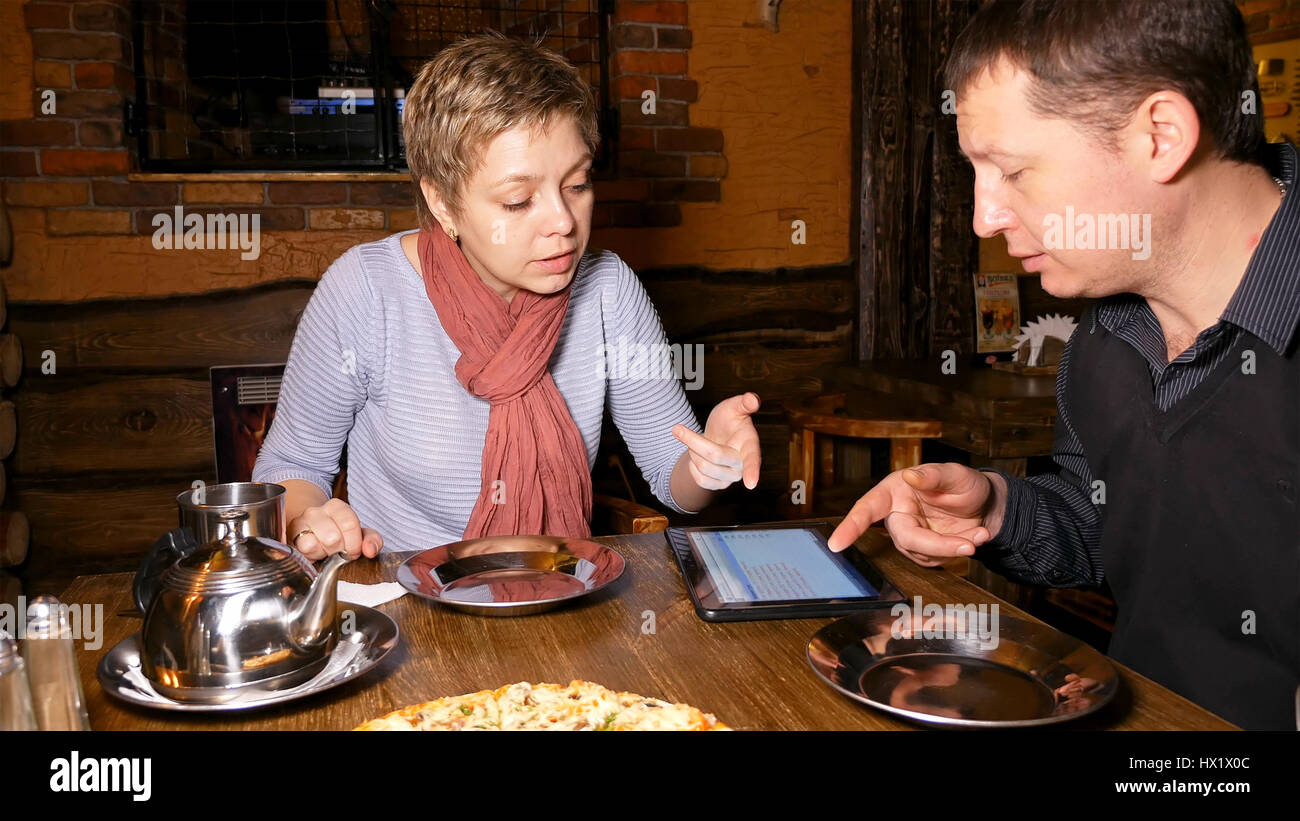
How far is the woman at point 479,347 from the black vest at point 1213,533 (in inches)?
27.5

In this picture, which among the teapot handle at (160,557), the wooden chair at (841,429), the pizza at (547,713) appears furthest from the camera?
the wooden chair at (841,429)

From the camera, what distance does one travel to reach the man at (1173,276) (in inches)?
46.4

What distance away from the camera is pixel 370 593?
1356 mm

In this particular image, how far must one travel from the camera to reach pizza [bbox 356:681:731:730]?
0.94 metres

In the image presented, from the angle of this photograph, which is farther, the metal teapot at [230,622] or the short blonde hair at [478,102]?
the short blonde hair at [478,102]

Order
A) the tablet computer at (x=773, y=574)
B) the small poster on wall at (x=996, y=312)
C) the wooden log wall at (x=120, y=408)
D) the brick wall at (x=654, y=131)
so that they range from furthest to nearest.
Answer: the small poster on wall at (x=996, y=312) < the brick wall at (x=654, y=131) < the wooden log wall at (x=120, y=408) < the tablet computer at (x=773, y=574)

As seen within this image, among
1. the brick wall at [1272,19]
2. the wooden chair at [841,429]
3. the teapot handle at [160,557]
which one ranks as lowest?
the wooden chair at [841,429]

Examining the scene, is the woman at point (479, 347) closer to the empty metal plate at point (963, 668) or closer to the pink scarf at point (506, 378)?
the pink scarf at point (506, 378)

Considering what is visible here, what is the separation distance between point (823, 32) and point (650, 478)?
234 centimetres

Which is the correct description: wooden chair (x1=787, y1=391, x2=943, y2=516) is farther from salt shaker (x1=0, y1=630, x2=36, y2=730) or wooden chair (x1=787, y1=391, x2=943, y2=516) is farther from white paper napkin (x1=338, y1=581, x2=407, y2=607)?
salt shaker (x1=0, y1=630, x2=36, y2=730)

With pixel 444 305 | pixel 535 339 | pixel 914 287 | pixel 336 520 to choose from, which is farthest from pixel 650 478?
pixel 914 287

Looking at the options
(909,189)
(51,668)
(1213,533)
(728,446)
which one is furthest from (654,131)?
(51,668)

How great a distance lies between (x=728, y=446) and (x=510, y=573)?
388mm

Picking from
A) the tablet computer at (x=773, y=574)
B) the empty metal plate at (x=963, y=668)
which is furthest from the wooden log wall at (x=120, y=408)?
the empty metal plate at (x=963, y=668)
